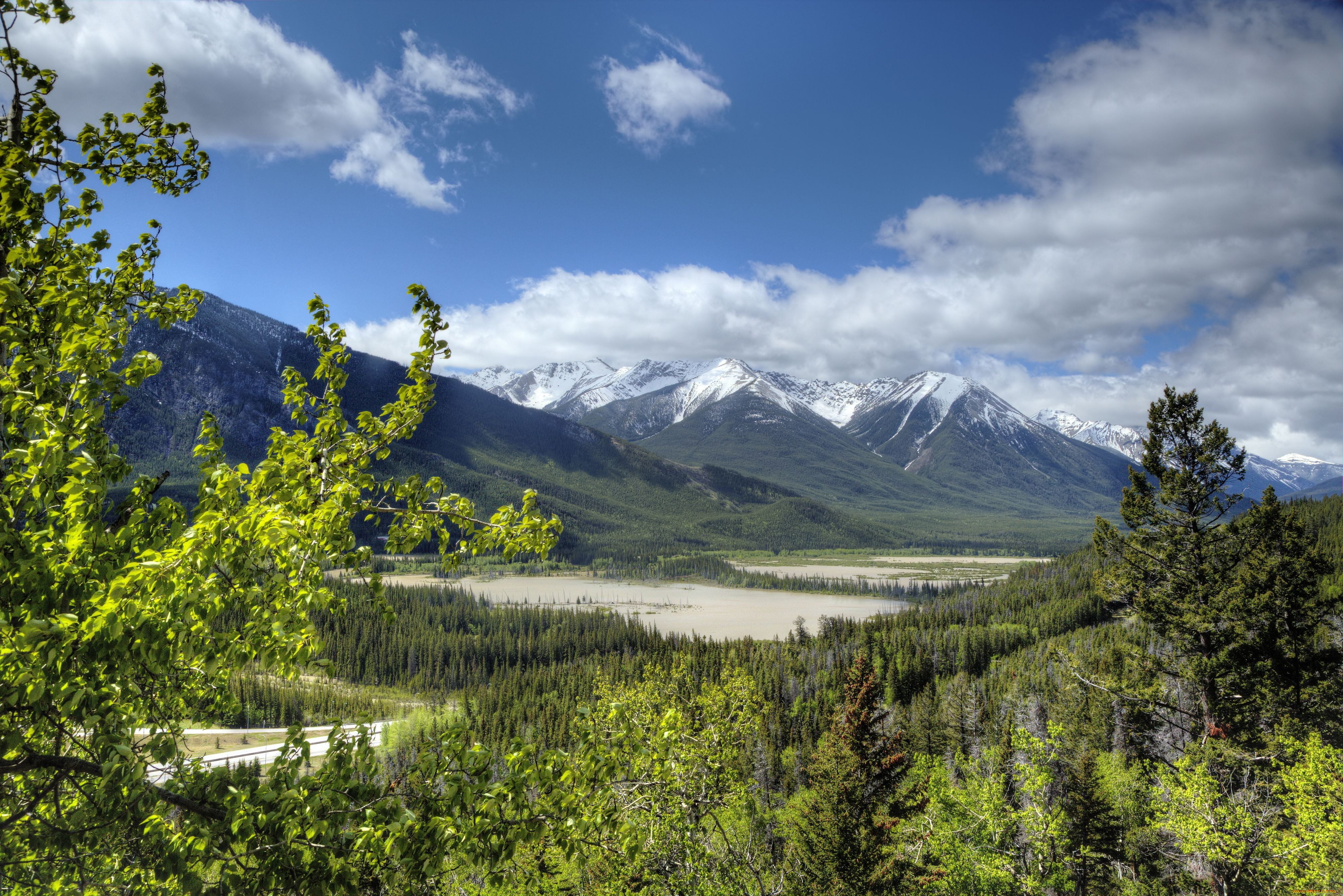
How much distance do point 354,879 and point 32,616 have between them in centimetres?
282

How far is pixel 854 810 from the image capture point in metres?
22.1

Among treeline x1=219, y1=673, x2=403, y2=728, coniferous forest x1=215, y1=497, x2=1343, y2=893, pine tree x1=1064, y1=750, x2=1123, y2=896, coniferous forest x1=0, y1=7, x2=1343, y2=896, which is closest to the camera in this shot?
coniferous forest x1=0, y1=7, x2=1343, y2=896

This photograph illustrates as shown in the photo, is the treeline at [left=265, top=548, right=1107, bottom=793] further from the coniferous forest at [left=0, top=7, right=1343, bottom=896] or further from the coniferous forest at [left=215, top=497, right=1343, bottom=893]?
the coniferous forest at [left=0, top=7, right=1343, bottom=896]

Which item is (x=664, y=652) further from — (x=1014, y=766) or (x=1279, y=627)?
(x=1279, y=627)

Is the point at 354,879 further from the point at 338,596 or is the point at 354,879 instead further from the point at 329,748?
the point at 338,596

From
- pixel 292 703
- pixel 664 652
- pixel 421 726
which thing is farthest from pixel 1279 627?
pixel 292 703

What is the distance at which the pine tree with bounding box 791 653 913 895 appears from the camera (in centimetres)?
2116

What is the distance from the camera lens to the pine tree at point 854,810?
2116 cm

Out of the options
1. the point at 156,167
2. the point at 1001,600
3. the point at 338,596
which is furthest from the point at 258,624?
the point at 1001,600

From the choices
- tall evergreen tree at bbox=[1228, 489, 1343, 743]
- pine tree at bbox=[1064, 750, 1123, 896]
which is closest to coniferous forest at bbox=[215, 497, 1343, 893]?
pine tree at bbox=[1064, 750, 1123, 896]

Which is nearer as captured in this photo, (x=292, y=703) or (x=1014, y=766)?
(x=1014, y=766)

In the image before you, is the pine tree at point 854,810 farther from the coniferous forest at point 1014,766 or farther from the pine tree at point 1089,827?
the pine tree at point 1089,827

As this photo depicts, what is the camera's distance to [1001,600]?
421 ft

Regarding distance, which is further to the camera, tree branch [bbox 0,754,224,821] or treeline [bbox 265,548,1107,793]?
treeline [bbox 265,548,1107,793]
